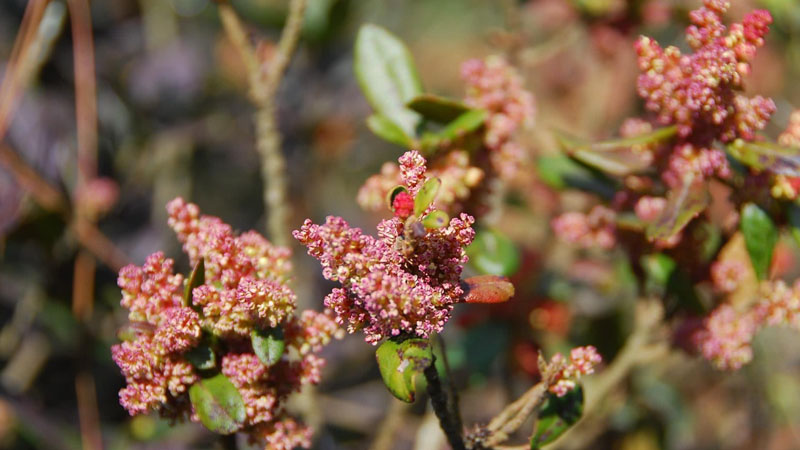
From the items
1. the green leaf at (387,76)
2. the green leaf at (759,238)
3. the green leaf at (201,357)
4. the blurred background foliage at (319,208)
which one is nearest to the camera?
the green leaf at (201,357)

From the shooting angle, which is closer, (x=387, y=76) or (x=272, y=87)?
(x=387, y=76)

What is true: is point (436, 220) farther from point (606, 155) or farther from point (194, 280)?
point (606, 155)

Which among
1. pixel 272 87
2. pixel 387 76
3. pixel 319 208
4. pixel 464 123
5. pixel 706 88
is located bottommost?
pixel 706 88

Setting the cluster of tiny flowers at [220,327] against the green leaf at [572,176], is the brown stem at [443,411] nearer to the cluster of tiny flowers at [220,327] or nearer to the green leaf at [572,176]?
the cluster of tiny flowers at [220,327]

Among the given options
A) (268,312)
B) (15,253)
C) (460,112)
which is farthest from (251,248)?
(15,253)

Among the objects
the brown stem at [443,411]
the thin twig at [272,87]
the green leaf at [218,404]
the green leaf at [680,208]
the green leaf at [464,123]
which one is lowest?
the brown stem at [443,411]

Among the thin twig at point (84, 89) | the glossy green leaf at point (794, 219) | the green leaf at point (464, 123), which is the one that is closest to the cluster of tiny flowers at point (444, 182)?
the green leaf at point (464, 123)

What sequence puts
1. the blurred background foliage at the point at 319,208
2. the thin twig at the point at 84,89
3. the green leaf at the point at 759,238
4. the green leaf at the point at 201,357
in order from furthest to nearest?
the thin twig at the point at 84,89, the blurred background foliage at the point at 319,208, the green leaf at the point at 759,238, the green leaf at the point at 201,357

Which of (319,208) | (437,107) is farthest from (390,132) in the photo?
(319,208)
